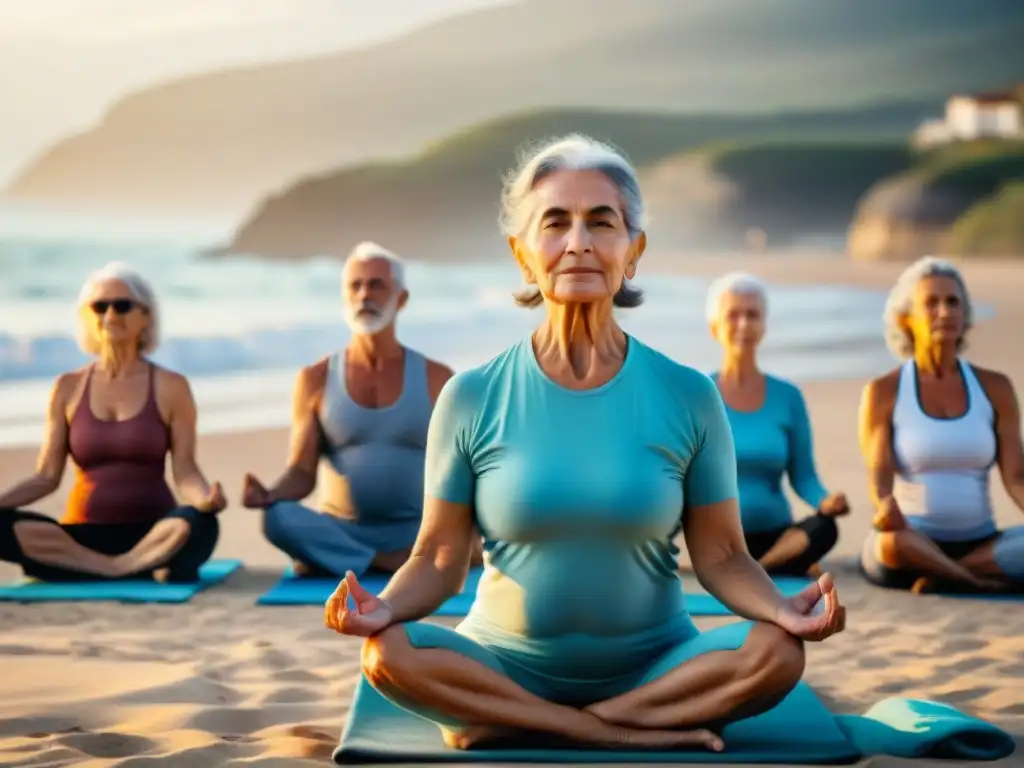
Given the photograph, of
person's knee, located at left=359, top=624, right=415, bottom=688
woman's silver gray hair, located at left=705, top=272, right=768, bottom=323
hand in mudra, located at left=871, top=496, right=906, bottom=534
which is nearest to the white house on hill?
woman's silver gray hair, located at left=705, top=272, right=768, bottom=323

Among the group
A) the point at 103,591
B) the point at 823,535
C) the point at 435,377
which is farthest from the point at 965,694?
the point at 103,591

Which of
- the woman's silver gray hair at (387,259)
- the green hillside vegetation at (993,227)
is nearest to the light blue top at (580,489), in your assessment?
the woman's silver gray hair at (387,259)

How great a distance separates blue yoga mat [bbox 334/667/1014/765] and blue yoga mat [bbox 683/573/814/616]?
4.15ft

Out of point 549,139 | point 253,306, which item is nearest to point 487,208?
point 253,306

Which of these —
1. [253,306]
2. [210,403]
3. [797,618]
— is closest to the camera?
[797,618]

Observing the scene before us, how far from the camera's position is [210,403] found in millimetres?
12359

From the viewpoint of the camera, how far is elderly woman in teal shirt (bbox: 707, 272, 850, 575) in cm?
599

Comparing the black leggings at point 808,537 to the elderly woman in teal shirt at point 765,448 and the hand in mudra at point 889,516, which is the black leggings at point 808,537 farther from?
the hand in mudra at point 889,516

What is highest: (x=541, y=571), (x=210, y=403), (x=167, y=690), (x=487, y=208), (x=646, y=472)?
(x=487, y=208)

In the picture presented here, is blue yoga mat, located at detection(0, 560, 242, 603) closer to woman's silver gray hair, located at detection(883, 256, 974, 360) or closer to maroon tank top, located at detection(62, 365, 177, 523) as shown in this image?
maroon tank top, located at detection(62, 365, 177, 523)

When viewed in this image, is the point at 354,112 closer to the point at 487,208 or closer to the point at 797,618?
the point at 487,208

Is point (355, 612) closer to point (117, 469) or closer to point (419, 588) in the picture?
point (419, 588)

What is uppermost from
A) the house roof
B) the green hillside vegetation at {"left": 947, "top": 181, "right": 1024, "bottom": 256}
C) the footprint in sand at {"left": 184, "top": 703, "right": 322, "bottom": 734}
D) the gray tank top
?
the house roof

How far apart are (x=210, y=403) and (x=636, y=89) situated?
3011 cm
